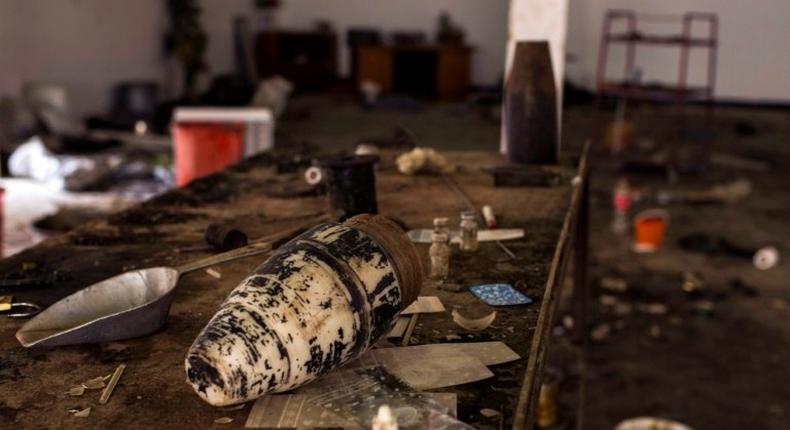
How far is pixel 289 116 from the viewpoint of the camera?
973cm

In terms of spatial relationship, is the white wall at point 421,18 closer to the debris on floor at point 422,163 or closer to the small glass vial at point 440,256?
the debris on floor at point 422,163

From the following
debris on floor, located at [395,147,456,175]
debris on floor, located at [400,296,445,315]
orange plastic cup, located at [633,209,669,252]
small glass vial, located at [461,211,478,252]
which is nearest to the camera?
debris on floor, located at [400,296,445,315]

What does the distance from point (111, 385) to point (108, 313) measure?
0.83ft

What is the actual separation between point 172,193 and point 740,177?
5.94 metres

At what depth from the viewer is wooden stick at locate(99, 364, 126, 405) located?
3.89ft

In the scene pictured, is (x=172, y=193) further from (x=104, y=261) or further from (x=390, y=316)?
(x=390, y=316)

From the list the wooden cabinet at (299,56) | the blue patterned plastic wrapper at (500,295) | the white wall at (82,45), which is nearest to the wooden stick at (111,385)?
the blue patterned plastic wrapper at (500,295)

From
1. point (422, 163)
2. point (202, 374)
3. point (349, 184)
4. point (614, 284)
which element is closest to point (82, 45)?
point (614, 284)

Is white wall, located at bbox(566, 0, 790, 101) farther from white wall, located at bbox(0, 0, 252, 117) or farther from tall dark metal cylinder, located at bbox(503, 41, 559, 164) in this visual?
tall dark metal cylinder, located at bbox(503, 41, 559, 164)

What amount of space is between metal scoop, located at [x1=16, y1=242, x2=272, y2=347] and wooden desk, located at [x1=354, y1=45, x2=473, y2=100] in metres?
10.2

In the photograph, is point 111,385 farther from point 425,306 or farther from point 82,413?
point 425,306

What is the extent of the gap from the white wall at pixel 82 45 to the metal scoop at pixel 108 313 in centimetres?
571

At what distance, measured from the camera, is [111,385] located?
4.00ft

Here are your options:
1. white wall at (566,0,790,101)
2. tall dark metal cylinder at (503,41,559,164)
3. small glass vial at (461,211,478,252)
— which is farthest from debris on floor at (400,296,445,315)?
white wall at (566,0,790,101)
